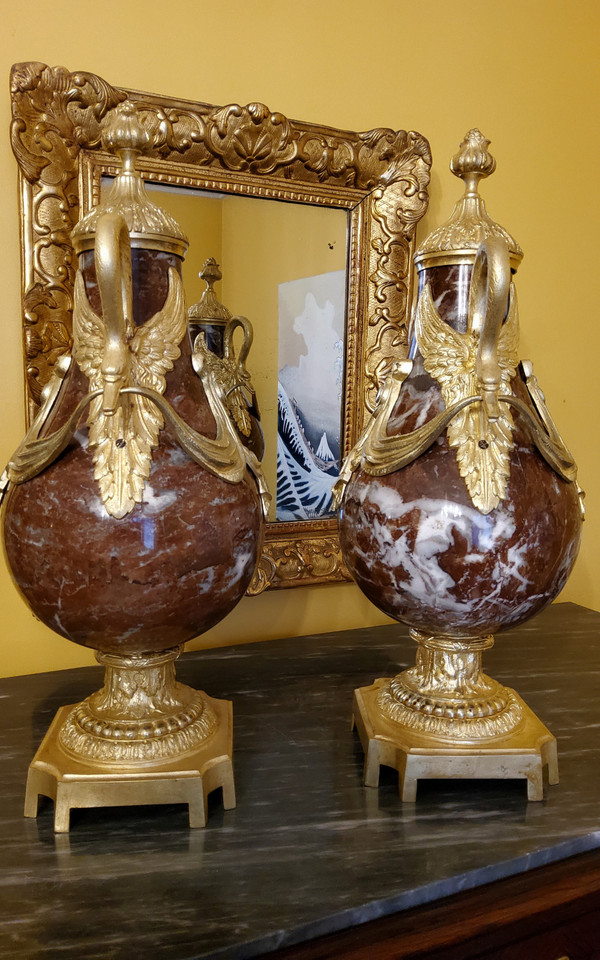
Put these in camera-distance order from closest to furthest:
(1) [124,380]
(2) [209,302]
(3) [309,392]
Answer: (1) [124,380] < (2) [209,302] < (3) [309,392]

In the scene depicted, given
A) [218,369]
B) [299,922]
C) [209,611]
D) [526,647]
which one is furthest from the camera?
[526,647]

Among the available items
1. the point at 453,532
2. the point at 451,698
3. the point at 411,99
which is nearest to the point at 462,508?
the point at 453,532

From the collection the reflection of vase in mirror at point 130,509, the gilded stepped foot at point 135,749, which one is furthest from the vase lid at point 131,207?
the gilded stepped foot at point 135,749

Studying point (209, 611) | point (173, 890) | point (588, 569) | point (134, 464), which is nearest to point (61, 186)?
point (134, 464)

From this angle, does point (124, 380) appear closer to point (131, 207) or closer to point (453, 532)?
point (131, 207)

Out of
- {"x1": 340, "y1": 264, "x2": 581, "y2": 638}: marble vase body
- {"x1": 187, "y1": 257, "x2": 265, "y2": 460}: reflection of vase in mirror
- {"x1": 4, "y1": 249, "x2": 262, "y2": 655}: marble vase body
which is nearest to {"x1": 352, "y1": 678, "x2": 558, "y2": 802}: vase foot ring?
{"x1": 340, "y1": 264, "x2": 581, "y2": 638}: marble vase body

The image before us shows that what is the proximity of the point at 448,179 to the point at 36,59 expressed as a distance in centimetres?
68

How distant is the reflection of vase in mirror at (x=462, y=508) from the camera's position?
0.75m

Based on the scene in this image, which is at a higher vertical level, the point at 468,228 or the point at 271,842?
the point at 468,228

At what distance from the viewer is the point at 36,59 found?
1002 mm

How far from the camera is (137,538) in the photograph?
69cm

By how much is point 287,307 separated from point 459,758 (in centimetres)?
70

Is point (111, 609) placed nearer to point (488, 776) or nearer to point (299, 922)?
point (299, 922)

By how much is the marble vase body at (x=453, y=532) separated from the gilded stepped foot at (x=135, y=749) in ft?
0.80
